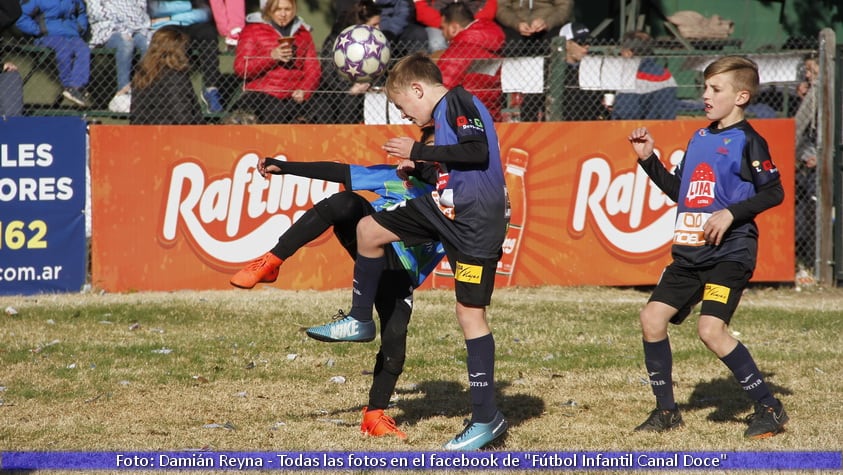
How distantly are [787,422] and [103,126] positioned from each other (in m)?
7.66

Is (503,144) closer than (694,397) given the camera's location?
No

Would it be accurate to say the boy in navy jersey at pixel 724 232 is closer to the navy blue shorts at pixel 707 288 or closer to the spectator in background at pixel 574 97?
the navy blue shorts at pixel 707 288

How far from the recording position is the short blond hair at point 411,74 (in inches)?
233

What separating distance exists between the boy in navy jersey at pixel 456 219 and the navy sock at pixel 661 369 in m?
1.10

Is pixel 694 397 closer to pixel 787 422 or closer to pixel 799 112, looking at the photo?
pixel 787 422

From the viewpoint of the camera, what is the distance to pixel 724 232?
6223mm

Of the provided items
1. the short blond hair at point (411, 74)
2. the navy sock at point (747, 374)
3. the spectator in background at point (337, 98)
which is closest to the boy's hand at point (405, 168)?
the short blond hair at point (411, 74)

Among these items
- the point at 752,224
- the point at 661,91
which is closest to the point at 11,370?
the point at 752,224

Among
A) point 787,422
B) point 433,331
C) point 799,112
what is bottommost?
point 433,331

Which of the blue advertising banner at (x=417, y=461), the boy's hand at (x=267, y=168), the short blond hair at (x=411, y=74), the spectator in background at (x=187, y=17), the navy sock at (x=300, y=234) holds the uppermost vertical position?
the short blond hair at (x=411, y=74)

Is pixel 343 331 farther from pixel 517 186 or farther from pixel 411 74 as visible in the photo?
pixel 517 186

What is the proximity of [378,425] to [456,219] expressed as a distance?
1.37 m

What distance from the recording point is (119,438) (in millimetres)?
6355

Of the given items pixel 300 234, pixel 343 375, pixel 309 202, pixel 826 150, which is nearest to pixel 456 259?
pixel 300 234
